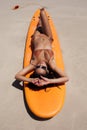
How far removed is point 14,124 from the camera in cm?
308

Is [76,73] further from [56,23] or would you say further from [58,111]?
[56,23]

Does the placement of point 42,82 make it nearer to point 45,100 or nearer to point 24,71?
point 45,100

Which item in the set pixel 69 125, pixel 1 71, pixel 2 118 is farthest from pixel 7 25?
pixel 69 125

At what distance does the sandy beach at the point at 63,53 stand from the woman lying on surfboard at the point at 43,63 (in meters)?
0.34

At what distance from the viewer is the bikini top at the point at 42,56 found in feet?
11.1

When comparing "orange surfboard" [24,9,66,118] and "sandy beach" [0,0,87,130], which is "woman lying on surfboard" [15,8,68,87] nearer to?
"orange surfboard" [24,9,66,118]

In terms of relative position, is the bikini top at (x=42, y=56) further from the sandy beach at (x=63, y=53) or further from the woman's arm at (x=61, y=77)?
the sandy beach at (x=63, y=53)

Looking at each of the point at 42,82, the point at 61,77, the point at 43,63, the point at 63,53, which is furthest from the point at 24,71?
the point at 63,53

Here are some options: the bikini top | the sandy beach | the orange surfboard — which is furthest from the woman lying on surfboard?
the sandy beach

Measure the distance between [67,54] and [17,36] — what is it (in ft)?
3.71

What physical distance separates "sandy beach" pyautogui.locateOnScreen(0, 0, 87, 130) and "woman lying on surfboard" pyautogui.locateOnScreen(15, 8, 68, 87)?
34 cm

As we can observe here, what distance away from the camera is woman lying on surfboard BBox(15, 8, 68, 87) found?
307 cm

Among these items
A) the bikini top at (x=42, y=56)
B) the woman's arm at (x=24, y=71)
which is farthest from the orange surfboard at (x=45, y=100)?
the bikini top at (x=42, y=56)

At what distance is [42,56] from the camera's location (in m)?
3.43
